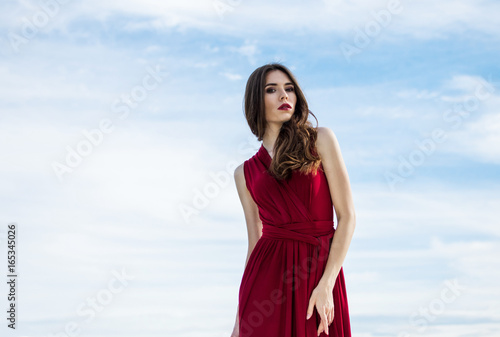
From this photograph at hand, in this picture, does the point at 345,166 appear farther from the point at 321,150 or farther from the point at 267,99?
the point at 267,99

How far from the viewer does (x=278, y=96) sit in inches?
167

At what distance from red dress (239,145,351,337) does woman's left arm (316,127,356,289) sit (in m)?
0.07

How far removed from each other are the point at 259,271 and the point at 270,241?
8.5 inches

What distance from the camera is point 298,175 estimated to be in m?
3.96

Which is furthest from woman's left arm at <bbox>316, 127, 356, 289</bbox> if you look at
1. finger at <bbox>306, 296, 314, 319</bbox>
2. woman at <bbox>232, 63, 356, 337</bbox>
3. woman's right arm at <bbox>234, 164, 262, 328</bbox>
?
woman's right arm at <bbox>234, 164, 262, 328</bbox>

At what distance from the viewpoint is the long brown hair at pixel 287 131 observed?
3.96 m

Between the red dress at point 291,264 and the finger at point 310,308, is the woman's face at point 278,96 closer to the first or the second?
the red dress at point 291,264

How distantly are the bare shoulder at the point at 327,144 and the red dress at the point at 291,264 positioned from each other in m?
0.14

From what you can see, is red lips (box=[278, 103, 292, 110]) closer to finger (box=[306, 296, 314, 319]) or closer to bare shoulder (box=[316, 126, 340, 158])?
bare shoulder (box=[316, 126, 340, 158])

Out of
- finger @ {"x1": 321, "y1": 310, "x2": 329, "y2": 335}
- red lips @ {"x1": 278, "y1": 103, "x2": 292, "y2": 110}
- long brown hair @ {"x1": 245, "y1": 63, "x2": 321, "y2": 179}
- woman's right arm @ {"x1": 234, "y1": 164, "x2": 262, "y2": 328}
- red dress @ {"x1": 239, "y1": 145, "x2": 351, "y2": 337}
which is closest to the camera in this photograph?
finger @ {"x1": 321, "y1": 310, "x2": 329, "y2": 335}

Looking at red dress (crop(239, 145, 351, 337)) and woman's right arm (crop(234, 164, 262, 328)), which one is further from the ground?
woman's right arm (crop(234, 164, 262, 328))

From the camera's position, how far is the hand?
3.69 meters

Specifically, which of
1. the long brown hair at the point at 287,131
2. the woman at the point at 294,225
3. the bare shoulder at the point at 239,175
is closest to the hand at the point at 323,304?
the woman at the point at 294,225

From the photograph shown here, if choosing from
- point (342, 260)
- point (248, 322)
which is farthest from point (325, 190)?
point (248, 322)
